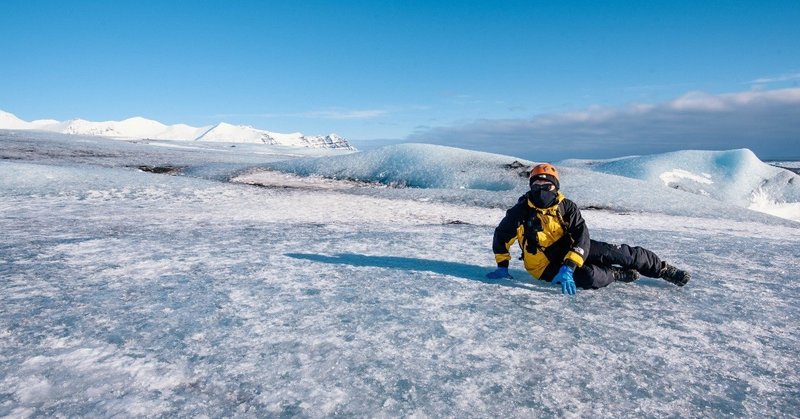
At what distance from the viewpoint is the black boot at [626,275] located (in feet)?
13.4

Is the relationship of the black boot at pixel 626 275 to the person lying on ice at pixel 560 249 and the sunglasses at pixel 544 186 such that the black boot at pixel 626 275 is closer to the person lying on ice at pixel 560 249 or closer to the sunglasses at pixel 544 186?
the person lying on ice at pixel 560 249

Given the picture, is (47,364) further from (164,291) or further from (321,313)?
(321,313)

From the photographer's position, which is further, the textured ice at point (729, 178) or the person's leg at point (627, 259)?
the textured ice at point (729, 178)

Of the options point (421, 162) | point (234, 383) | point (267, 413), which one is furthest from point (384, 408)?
point (421, 162)

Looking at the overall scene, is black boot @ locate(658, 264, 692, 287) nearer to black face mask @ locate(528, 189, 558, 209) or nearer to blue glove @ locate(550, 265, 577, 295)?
blue glove @ locate(550, 265, 577, 295)

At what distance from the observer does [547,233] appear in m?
3.90

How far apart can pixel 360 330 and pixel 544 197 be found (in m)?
1.91

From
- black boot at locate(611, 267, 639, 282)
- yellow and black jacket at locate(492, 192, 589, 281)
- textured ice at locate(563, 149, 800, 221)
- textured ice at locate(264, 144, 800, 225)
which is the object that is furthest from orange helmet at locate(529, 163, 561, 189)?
textured ice at locate(563, 149, 800, 221)

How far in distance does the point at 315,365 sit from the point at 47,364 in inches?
51.9

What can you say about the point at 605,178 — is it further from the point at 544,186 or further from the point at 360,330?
the point at 360,330

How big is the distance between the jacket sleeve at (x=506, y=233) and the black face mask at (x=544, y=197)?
177 millimetres

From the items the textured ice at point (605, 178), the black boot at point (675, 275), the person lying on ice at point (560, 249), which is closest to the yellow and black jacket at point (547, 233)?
the person lying on ice at point (560, 249)

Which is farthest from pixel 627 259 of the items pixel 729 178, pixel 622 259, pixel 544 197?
pixel 729 178

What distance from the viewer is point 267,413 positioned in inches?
78.1
